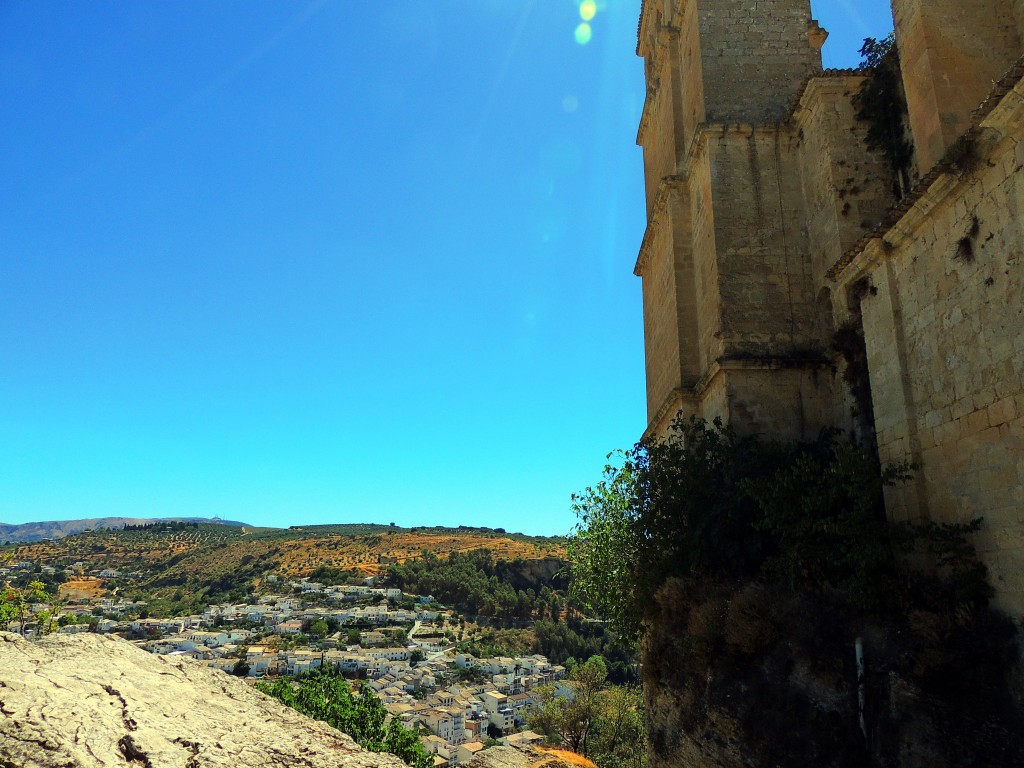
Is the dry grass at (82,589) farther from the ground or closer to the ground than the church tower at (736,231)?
closer to the ground

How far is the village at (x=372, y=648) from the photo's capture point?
5132 centimetres

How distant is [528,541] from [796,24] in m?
98.8

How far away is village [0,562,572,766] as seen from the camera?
168 ft

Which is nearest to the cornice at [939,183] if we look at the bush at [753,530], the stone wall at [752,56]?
the bush at [753,530]

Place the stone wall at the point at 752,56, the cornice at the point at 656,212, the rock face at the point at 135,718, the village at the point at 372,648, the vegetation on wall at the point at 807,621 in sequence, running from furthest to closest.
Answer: the village at the point at 372,648, the cornice at the point at 656,212, the stone wall at the point at 752,56, the vegetation on wall at the point at 807,621, the rock face at the point at 135,718

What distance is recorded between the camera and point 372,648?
2894 inches

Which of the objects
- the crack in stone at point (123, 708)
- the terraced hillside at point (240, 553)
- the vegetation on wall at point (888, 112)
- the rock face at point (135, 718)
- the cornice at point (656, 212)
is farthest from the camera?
the terraced hillside at point (240, 553)

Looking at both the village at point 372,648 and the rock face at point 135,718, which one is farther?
the village at point 372,648

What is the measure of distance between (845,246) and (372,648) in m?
71.9

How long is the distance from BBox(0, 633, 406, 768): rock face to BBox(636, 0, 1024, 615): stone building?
587 centimetres

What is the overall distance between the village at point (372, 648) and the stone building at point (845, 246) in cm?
3562

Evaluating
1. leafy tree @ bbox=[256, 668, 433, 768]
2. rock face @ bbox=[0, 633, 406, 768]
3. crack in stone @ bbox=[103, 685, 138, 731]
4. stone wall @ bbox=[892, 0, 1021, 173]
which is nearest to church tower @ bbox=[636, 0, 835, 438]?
stone wall @ bbox=[892, 0, 1021, 173]

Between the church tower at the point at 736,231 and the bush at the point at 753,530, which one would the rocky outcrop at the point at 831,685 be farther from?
the church tower at the point at 736,231

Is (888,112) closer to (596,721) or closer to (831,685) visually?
(831,685)
